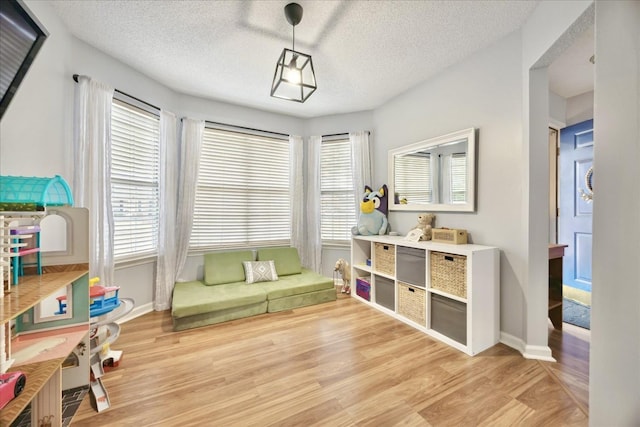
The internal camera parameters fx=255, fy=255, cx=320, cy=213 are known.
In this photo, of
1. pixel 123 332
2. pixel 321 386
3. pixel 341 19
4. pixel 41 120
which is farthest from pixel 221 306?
pixel 341 19

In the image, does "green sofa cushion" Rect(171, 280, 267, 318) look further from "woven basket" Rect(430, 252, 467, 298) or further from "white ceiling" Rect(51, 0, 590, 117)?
"white ceiling" Rect(51, 0, 590, 117)

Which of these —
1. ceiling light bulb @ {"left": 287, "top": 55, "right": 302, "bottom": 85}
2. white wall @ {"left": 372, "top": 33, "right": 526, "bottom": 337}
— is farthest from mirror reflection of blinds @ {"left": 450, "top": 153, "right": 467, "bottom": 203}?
ceiling light bulb @ {"left": 287, "top": 55, "right": 302, "bottom": 85}

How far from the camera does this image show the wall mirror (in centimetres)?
252

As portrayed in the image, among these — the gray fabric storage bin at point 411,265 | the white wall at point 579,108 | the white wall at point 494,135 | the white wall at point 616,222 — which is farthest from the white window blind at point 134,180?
the white wall at point 579,108

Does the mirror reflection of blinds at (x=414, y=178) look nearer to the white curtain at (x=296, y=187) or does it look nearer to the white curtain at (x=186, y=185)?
the white curtain at (x=296, y=187)

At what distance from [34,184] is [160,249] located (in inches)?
76.8

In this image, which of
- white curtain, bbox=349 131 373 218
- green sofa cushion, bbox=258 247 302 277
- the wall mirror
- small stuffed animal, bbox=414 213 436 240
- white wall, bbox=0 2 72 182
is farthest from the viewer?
white curtain, bbox=349 131 373 218

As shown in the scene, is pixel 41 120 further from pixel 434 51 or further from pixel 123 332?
pixel 434 51

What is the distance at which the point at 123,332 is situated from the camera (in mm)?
2484

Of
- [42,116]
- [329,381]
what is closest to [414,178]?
[329,381]

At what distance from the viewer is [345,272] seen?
367cm

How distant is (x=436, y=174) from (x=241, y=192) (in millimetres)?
2564

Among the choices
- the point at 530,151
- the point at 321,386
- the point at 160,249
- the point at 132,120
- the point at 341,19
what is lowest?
the point at 321,386

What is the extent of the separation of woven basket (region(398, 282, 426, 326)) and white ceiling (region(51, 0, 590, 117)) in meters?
2.35
